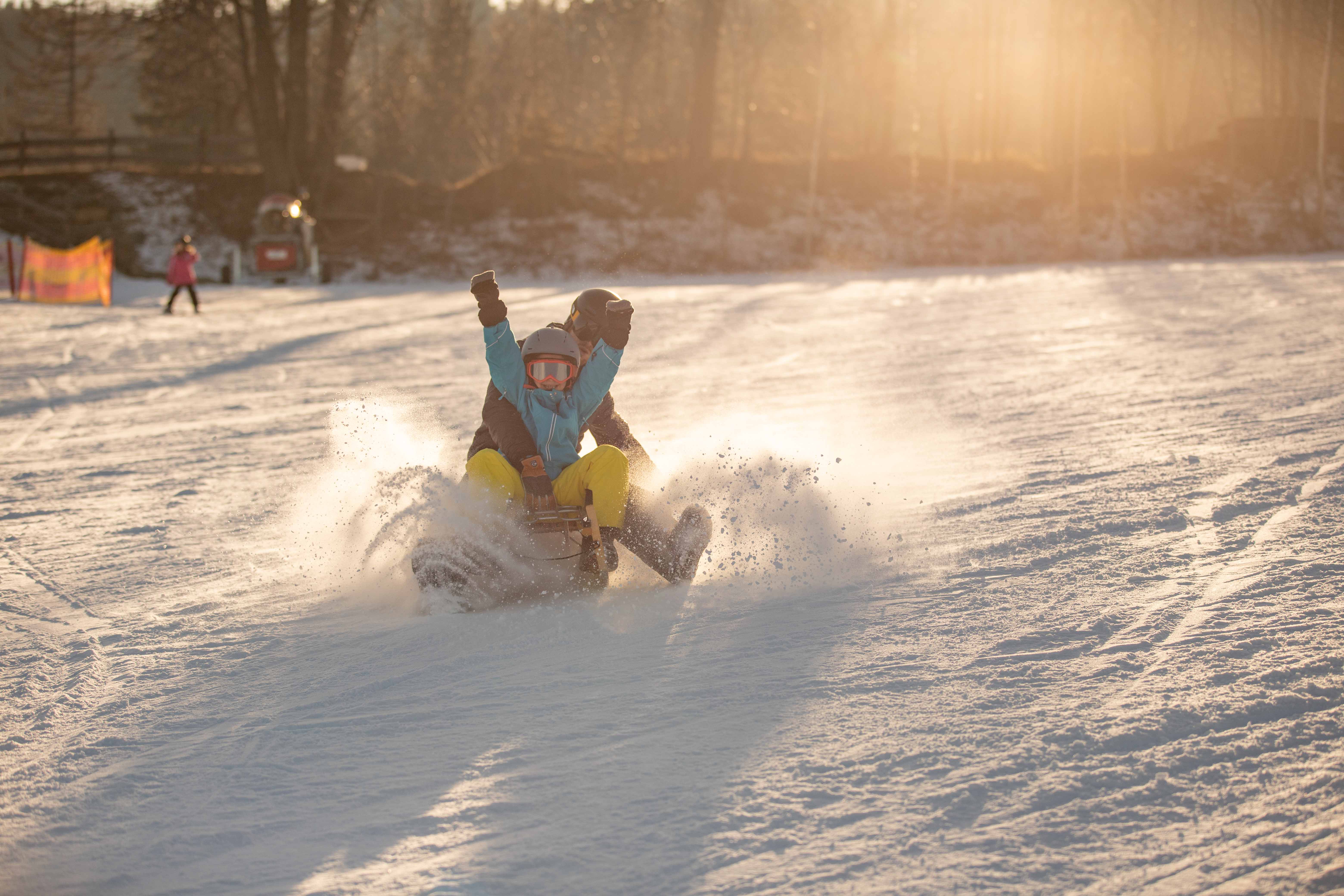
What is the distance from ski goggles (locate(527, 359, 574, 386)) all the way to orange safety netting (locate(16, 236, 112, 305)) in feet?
63.8

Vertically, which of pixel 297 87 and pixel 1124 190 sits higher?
pixel 297 87

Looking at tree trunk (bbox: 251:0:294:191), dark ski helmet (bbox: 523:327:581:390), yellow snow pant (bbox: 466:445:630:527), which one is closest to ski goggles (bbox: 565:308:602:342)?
dark ski helmet (bbox: 523:327:581:390)

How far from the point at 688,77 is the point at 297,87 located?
107 feet

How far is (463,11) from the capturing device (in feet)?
161

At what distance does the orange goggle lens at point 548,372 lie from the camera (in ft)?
14.4

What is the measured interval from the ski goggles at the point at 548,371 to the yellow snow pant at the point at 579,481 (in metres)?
0.36

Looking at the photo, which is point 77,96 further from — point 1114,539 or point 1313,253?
point 1114,539

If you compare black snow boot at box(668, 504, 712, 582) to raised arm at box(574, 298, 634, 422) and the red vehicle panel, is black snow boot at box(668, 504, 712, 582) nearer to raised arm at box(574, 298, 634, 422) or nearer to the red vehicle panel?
raised arm at box(574, 298, 634, 422)

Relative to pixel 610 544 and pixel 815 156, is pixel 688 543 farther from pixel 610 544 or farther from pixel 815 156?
pixel 815 156

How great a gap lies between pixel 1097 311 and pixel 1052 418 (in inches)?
336

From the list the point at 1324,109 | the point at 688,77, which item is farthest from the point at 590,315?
the point at 688,77

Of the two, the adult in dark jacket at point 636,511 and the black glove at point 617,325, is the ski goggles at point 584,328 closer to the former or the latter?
the black glove at point 617,325

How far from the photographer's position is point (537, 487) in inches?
168

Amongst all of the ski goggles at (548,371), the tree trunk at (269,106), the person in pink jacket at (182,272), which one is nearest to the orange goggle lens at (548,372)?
the ski goggles at (548,371)
